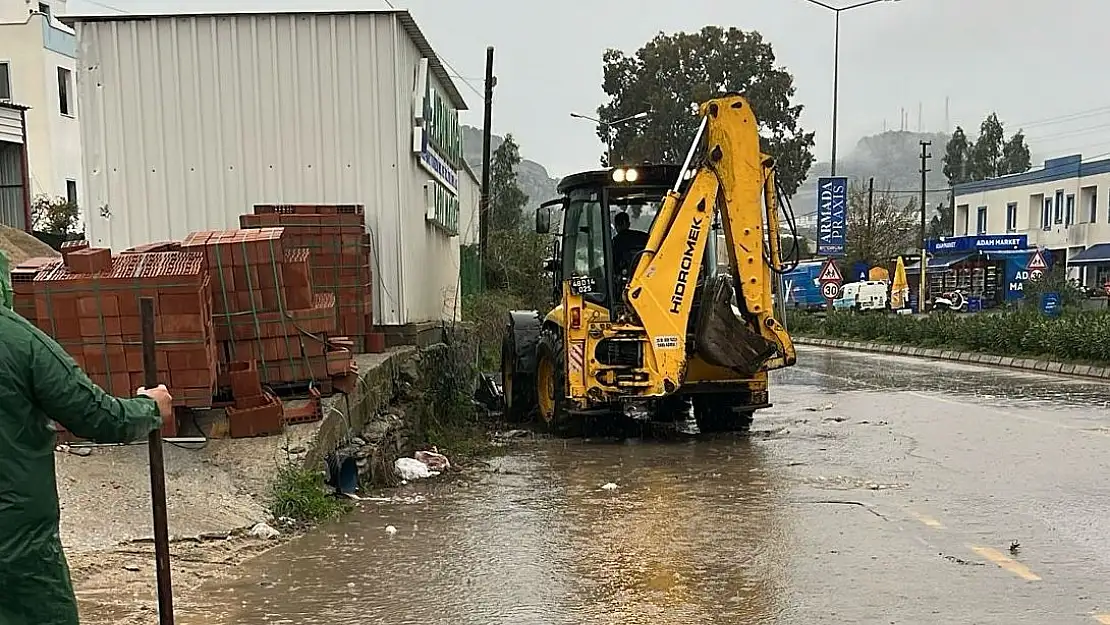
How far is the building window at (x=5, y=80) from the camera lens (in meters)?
30.7

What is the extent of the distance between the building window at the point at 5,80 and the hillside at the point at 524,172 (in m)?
16.4

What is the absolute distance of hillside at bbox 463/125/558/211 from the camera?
192 ft

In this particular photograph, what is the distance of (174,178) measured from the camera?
36.9ft

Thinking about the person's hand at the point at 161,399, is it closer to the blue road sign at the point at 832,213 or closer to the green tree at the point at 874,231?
the blue road sign at the point at 832,213

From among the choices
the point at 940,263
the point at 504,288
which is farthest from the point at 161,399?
the point at 940,263

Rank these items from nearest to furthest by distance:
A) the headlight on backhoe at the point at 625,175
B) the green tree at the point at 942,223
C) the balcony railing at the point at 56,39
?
the headlight on backhoe at the point at 625,175
the balcony railing at the point at 56,39
the green tree at the point at 942,223

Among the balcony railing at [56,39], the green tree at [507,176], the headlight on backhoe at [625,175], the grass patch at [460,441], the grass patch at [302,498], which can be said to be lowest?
the grass patch at [460,441]

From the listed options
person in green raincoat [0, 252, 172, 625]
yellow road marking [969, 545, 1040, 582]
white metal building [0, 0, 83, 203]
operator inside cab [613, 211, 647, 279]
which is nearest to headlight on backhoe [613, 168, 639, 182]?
operator inside cab [613, 211, 647, 279]

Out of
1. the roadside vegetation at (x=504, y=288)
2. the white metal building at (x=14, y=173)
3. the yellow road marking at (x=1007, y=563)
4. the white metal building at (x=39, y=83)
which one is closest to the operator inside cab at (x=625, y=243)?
the yellow road marking at (x=1007, y=563)

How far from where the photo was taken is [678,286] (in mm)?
9508

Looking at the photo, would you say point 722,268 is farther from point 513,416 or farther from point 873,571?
point 873,571

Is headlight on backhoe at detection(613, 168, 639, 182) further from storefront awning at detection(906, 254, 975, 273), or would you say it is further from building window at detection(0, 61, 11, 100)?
storefront awning at detection(906, 254, 975, 273)

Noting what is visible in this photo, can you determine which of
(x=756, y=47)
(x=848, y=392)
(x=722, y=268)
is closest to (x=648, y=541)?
(x=722, y=268)

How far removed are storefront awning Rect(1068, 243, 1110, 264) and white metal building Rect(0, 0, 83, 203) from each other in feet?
145
